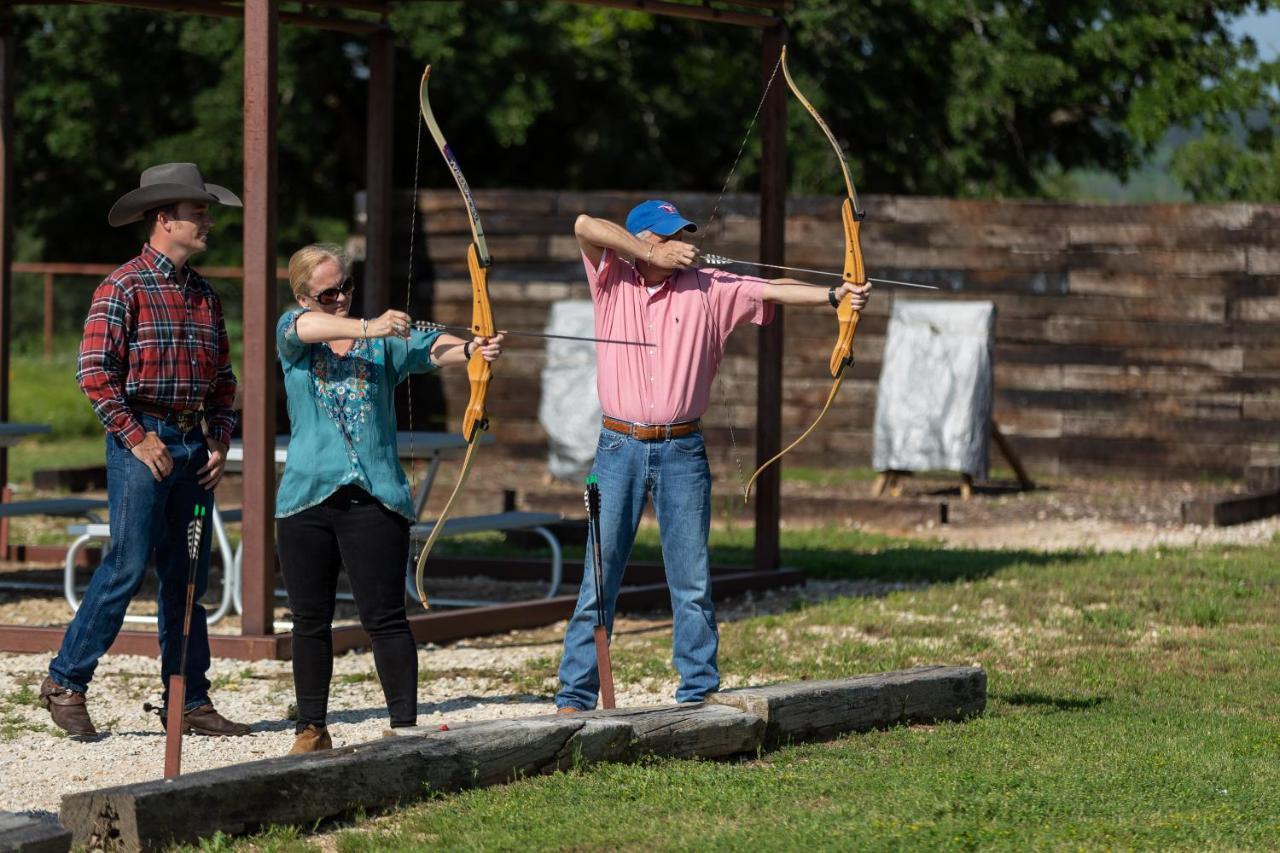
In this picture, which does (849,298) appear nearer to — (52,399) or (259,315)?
(259,315)

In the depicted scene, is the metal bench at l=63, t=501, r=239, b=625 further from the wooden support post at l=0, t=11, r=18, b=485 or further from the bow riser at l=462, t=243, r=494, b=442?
the bow riser at l=462, t=243, r=494, b=442

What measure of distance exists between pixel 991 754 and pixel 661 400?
1397 mm

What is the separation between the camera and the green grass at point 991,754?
480 cm

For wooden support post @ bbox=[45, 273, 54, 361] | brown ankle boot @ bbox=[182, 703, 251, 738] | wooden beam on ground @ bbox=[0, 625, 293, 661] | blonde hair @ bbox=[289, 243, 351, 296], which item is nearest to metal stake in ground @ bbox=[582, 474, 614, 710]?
blonde hair @ bbox=[289, 243, 351, 296]

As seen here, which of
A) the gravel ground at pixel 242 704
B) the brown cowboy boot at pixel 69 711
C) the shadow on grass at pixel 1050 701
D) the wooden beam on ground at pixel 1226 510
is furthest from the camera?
the wooden beam on ground at pixel 1226 510

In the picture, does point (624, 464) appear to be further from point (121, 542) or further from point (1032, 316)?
point (1032, 316)

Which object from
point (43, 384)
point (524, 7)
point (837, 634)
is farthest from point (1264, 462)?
point (43, 384)

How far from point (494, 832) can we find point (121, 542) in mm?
1849

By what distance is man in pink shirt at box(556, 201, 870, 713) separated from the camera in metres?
6.02

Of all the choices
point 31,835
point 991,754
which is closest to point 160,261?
point 31,835

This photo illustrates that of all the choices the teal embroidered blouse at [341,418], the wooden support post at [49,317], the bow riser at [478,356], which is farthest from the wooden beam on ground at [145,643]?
the wooden support post at [49,317]

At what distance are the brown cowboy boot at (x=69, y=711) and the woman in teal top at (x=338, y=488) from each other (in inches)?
33.0

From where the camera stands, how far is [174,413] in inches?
239

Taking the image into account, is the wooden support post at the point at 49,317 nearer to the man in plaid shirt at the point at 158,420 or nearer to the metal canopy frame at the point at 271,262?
the metal canopy frame at the point at 271,262
